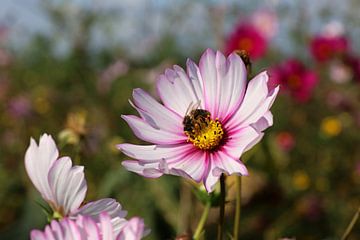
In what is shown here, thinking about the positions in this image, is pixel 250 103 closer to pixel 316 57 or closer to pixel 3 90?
pixel 316 57

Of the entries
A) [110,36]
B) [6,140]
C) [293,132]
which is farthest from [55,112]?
[110,36]

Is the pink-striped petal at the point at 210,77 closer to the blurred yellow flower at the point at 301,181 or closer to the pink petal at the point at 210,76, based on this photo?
the pink petal at the point at 210,76

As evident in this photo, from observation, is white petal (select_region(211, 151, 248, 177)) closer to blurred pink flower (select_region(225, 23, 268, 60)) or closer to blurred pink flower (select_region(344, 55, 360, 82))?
blurred pink flower (select_region(225, 23, 268, 60))

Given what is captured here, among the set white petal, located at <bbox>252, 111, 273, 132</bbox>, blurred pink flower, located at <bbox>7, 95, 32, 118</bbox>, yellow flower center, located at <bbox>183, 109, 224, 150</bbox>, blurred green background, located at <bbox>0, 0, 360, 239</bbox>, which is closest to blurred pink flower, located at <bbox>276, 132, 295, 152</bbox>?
blurred green background, located at <bbox>0, 0, 360, 239</bbox>

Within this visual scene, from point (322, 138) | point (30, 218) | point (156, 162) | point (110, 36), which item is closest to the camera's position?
point (156, 162)

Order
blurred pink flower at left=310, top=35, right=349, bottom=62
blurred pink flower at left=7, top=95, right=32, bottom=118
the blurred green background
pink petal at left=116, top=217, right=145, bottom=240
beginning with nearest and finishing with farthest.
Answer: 1. pink petal at left=116, top=217, right=145, bottom=240
2. the blurred green background
3. blurred pink flower at left=310, top=35, right=349, bottom=62
4. blurred pink flower at left=7, top=95, right=32, bottom=118

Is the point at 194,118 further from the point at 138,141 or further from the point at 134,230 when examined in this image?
the point at 138,141

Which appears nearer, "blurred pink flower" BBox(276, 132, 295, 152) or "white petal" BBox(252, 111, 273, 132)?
"white petal" BBox(252, 111, 273, 132)
